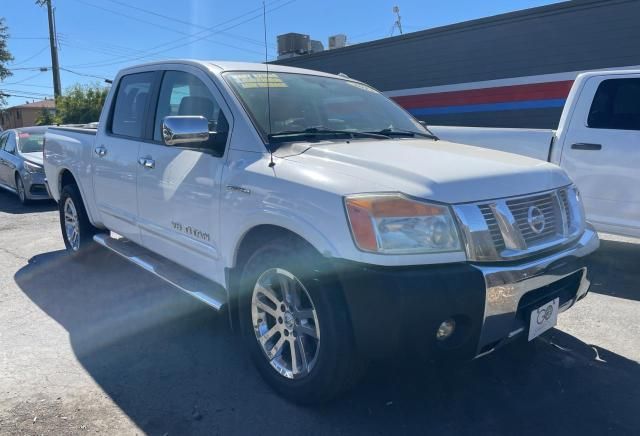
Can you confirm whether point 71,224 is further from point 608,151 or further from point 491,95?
point 491,95

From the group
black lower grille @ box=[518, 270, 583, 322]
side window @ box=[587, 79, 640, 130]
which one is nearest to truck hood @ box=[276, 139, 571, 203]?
black lower grille @ box=[518, 270, 583, 322]

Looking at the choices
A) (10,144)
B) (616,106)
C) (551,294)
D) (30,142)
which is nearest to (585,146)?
(616,106)

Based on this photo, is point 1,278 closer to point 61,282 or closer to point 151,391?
point 61,282

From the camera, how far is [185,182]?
3.49m

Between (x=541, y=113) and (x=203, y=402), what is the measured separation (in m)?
8.54

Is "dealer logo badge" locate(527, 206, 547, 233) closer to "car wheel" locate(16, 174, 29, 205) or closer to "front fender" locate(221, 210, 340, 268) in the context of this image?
"front fender" locate(221, 210, 340, 268)

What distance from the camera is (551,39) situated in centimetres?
919

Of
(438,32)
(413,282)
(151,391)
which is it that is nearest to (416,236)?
(413,282)

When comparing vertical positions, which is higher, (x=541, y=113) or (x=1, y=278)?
(x=541, y=113)

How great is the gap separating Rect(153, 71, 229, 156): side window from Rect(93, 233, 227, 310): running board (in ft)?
2.93

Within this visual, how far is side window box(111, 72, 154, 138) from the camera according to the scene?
4293 mm

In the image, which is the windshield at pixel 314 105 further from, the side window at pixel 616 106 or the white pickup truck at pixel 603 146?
the side window at pixel 616 106

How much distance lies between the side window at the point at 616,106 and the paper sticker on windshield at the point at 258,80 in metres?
3.46

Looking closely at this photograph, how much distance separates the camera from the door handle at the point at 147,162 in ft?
12.6
